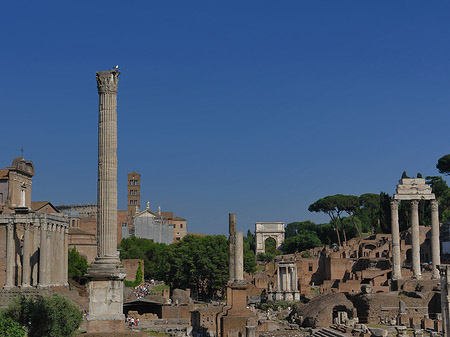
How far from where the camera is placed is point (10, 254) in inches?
1560

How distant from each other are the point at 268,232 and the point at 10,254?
237 feet

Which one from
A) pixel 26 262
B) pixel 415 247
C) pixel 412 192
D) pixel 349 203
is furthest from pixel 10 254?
pixel 349 203

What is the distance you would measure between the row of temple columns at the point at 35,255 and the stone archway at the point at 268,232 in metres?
67.3

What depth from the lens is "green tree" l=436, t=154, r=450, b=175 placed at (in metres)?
81.4

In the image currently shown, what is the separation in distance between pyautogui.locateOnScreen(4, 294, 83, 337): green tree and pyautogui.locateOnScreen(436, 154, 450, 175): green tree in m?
67.0

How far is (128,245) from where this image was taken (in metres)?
79.1

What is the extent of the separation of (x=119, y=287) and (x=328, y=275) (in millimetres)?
52109

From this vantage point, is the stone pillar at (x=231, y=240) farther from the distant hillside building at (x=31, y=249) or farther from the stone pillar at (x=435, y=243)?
the stone pillar at (x=435, y=243)

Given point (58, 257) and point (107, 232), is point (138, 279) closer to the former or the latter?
point (58, 257)

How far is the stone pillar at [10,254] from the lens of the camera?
39344 millimetres

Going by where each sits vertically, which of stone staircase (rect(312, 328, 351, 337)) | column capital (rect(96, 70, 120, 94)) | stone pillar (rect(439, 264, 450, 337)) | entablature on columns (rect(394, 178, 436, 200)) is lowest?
stone staircase (rect(312, 328, 351, 337))

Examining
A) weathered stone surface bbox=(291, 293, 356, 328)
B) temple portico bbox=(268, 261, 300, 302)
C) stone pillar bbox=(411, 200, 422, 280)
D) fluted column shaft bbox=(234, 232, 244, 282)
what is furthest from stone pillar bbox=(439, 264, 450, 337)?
temple portico bbox=(268, 261, 300, 302)

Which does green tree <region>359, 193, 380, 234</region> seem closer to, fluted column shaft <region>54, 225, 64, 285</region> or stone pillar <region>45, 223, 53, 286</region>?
fluted column shaft <region>54, 225, 64, 285</region>

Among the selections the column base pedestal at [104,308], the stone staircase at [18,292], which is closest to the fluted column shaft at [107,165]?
the column base pedestal at [104,308]
